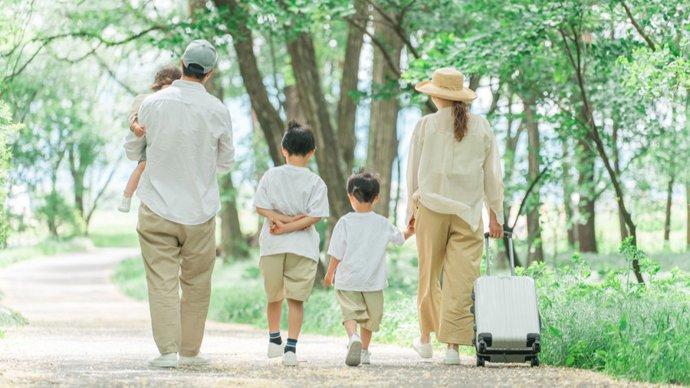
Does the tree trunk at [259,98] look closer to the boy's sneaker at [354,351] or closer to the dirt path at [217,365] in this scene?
the dirt path at [217,365]

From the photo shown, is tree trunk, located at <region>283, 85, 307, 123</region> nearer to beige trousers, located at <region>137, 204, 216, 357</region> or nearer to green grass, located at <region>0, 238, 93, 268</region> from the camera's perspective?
green grass, located at <region>0, 238, 93, 268</region>

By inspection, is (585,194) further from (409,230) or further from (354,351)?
(354,351)

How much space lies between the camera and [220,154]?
7422mm

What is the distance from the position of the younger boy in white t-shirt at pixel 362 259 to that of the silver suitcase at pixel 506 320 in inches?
32.5

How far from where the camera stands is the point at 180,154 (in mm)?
7203

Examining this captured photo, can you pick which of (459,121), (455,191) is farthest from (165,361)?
(459,121)

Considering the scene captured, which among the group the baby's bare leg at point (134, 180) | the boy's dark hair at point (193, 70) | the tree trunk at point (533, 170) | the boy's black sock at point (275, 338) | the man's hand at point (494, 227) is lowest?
the boy's black sock at point (275, 338)

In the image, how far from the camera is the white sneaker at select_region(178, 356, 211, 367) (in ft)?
24.2

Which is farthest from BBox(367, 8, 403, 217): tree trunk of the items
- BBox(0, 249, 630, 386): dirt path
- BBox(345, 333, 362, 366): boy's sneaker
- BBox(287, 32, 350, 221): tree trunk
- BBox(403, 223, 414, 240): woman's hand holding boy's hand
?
BBox(345, 333, 362, 366): boy's sneaker

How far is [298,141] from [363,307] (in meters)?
1.23

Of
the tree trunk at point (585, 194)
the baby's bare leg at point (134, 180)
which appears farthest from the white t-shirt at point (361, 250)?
the tree trunk at point (585, 194)

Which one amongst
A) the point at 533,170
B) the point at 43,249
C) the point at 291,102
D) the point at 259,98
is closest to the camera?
the point at 259,98

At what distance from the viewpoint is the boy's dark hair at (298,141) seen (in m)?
7.88

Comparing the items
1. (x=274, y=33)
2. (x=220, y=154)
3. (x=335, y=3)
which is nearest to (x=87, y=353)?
(x=220, y=154)
